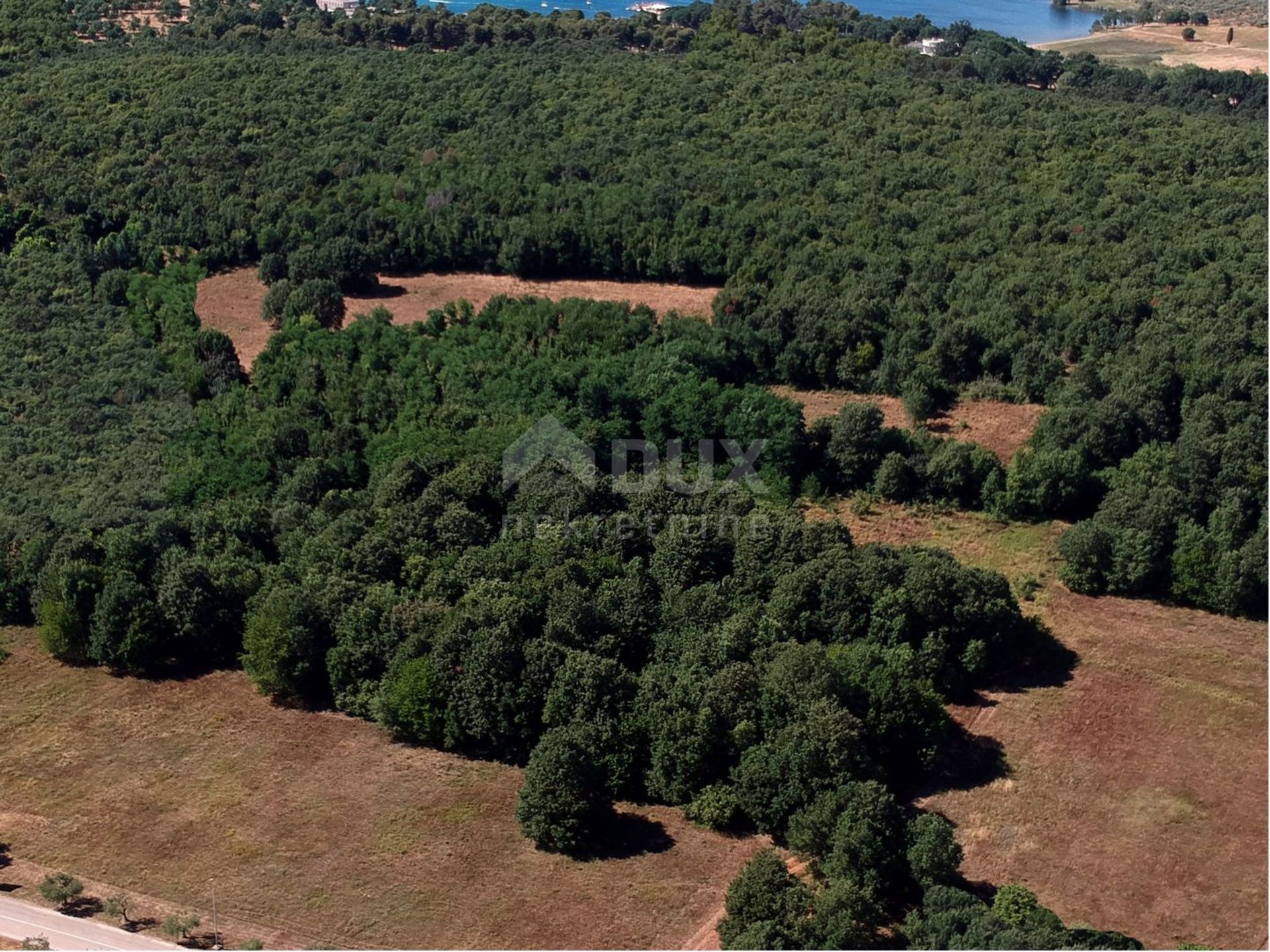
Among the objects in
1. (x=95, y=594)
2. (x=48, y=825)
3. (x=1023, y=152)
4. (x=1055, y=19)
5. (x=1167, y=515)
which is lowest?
(x=48, y=825)

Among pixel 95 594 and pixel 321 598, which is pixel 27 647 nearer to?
pixel 95 594

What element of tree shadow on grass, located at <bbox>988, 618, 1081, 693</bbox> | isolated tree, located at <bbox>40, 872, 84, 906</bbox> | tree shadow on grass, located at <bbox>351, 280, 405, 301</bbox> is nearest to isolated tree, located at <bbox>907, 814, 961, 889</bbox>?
tree shadow on grass, located at <bbox>988, 618, 1081, 693</bbox>

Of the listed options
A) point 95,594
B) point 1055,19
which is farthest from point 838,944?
point 1055,19

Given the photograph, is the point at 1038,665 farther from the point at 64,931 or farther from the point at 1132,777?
the point at 64,931

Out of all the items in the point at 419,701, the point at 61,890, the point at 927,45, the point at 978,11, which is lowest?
the point at 61,890

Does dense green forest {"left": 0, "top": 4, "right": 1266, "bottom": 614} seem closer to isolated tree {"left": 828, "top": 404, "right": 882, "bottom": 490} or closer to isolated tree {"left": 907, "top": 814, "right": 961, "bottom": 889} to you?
isolated tree {"left": 828, "top": 404, "right": 882, "bottom": 490}

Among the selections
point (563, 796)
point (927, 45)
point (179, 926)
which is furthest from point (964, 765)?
point (927, 45)
